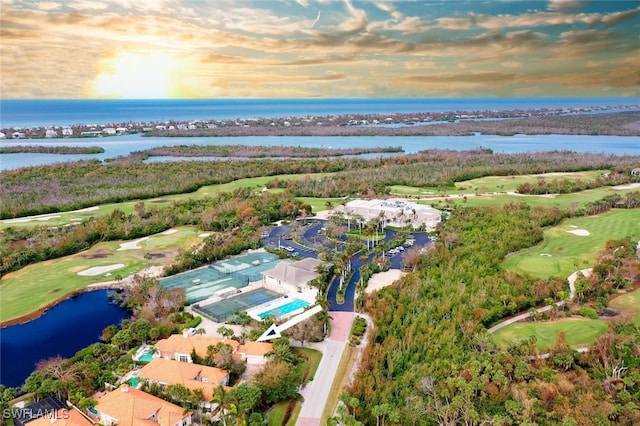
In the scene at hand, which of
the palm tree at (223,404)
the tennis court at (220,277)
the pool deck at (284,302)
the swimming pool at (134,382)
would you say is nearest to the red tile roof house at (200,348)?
the swimming pool at (134,382)

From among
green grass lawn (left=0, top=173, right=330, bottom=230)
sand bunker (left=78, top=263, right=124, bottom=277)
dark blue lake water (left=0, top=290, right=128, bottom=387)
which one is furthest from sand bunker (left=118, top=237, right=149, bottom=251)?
green grass lawn (left=0, top=173, right=330, bottom=230)

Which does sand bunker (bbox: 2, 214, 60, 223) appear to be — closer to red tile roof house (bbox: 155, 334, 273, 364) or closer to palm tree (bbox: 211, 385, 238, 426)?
red tile roof house (bbox: 155, 334, 273, 364)

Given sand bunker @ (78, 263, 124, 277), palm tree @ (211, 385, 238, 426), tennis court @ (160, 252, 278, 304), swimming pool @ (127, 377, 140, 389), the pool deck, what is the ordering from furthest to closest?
sand bunker @ (78, 263, 124, 277), tennis court @ (160, 252, 278, 304), the pool deck, swimming pool @ (127, 377, 140, 389), palm tree @ (211, 385, 238, 426)

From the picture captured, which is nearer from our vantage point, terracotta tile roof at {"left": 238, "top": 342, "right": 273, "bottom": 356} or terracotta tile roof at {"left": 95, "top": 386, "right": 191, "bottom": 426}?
terracotta tile roof at {"left": 95, "top": 386, "right": 191, "bottom": 426}

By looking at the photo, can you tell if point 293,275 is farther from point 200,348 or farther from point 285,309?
point 200,348

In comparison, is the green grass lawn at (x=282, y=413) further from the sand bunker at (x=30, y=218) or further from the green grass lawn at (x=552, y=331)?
the sand bunker at (x=30, y=218)

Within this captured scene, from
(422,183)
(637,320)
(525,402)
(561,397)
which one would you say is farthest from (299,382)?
(422,183)

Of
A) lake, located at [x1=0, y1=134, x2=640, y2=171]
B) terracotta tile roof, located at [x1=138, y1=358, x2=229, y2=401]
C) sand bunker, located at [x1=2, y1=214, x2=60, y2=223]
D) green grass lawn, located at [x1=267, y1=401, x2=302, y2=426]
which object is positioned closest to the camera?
green grass lawn, located at [x1=267, y1=401, x2=302, y2=426]

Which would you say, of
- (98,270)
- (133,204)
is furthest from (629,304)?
(133,204)
